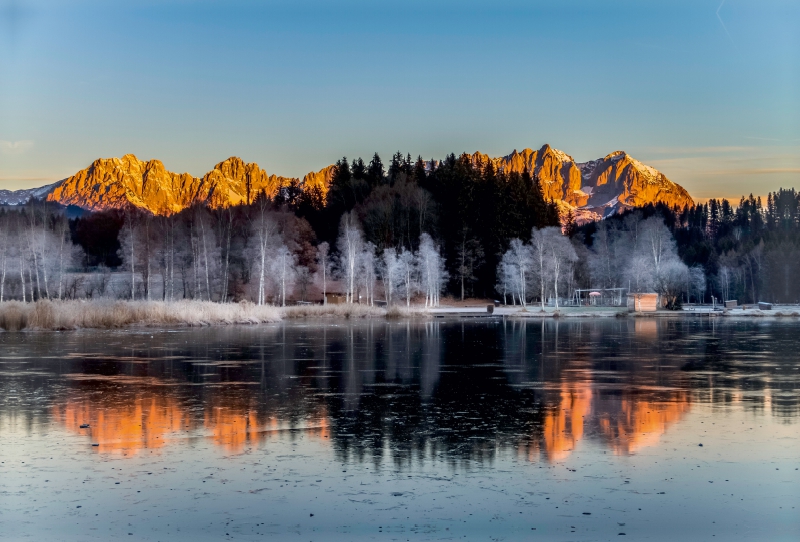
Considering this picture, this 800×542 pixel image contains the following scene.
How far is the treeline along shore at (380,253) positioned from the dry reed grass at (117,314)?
76.3 feet

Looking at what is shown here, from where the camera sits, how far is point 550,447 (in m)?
12.7

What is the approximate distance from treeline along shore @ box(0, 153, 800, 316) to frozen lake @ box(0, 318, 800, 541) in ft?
188

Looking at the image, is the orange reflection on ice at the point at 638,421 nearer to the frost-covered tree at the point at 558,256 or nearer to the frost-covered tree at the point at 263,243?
the frost-covered tree at the point at 263,243

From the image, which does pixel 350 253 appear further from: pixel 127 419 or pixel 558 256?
pixel 127 419

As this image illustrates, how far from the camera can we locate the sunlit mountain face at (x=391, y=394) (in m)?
13.5

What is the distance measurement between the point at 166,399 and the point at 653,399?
1103cm

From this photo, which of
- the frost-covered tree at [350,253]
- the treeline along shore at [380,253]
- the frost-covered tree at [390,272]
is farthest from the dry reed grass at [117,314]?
the frost-covered tree at [390,272]

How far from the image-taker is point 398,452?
12.4 metres

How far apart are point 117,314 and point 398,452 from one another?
3933 cm

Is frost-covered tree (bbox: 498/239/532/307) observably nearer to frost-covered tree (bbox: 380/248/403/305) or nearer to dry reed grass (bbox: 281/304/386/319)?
frost-covered tree (bbox: 380/248/403/305)

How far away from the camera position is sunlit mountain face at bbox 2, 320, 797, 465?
13469 millimetres

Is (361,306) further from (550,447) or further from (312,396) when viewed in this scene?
(550,447)

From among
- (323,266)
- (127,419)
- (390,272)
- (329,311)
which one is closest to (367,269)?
(390,272)

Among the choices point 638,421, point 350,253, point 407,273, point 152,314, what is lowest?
point 638,421
